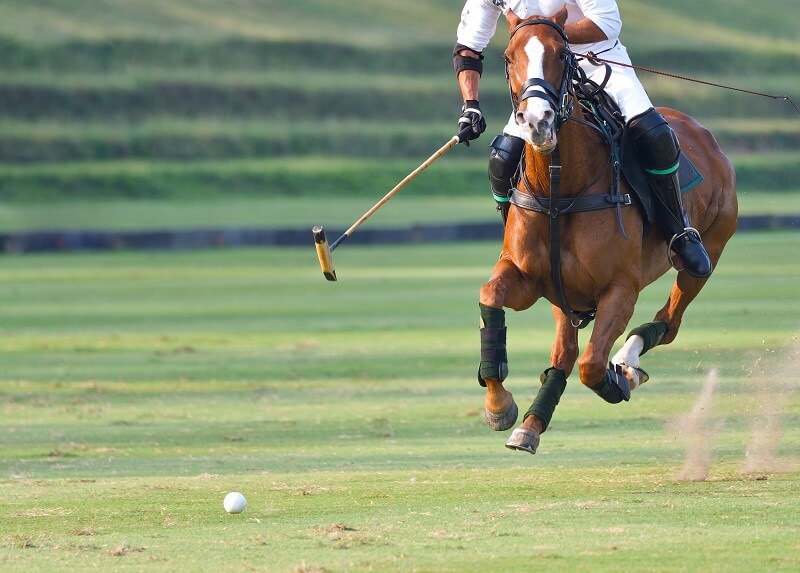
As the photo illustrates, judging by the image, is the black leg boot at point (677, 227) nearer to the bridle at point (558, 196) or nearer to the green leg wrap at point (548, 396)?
the bridle at point (558, 196)

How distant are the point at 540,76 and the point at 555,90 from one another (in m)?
0.11

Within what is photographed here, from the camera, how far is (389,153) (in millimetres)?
63688

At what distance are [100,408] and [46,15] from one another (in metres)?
66.9

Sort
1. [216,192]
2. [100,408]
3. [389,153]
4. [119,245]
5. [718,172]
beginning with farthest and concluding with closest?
[389,153] < [216,192] < [119,245] < [100,408] < [718,172]

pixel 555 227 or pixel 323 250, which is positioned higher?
pixel 555 227

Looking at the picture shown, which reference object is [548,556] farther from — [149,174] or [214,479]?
[149,174]

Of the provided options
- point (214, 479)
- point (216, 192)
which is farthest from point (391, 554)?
point (216, 192)

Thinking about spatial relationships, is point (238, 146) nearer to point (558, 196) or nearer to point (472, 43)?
point (472, 43)

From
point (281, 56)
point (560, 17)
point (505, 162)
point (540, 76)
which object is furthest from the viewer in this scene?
point (281, 56)

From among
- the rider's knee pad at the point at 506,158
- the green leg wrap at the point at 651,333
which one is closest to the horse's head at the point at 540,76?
the rider's knee pad at the point at 506,158

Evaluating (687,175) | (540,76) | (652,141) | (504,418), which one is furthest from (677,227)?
(540,76)

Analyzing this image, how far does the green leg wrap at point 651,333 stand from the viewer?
11.2 m

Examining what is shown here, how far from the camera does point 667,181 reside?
10438 millimetres

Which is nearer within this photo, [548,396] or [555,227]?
[555,227]
